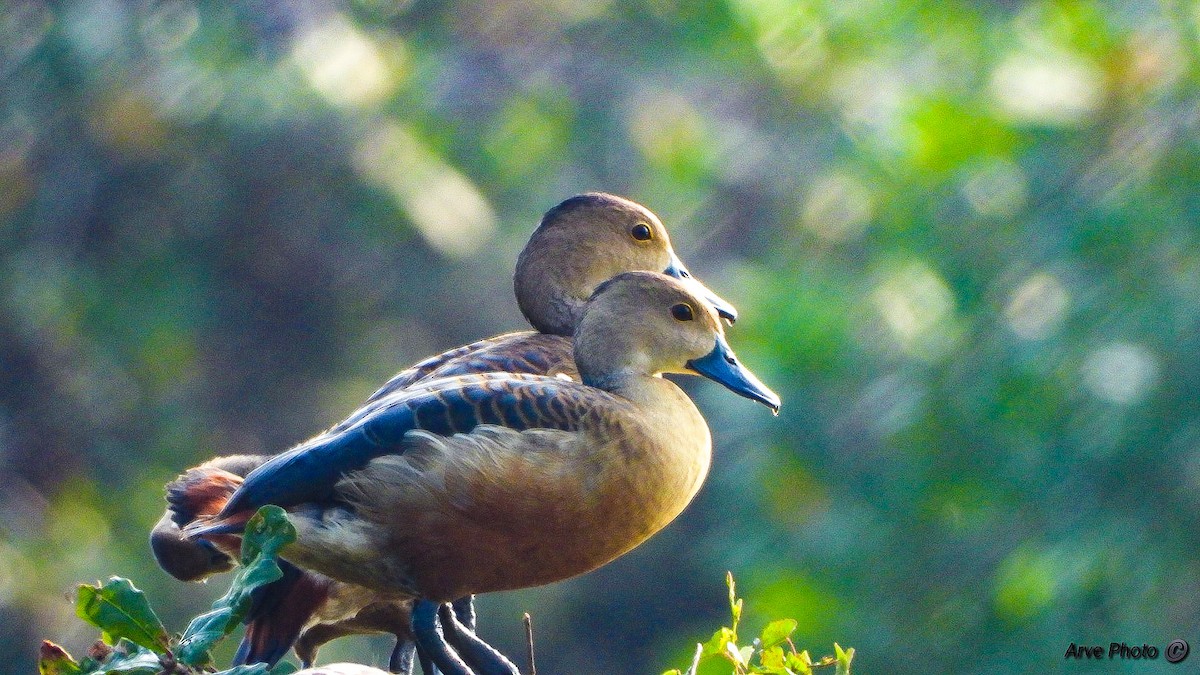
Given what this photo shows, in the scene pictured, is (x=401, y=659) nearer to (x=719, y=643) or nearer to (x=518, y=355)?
(x=518, y=355)

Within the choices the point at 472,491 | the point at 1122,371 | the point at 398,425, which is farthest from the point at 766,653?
the point at 1122,371

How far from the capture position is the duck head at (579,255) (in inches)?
108

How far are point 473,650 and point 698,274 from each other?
5.81m

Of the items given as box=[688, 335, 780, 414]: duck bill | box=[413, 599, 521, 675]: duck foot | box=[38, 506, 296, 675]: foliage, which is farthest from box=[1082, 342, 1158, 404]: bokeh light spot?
box=[38, 506, 296, 675]: foliage

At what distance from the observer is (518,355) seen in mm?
2434

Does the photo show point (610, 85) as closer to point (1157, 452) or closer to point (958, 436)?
point (958, 436)

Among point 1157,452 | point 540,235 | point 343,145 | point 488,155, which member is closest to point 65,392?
point 343,145

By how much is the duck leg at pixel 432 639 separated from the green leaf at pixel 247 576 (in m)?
0.27

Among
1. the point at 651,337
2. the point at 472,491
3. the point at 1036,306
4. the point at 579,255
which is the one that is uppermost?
the point at 1036,306

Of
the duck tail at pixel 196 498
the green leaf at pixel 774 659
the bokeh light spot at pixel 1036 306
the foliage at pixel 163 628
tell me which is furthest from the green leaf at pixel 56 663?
the bokeh light spot at pixel 1036 306

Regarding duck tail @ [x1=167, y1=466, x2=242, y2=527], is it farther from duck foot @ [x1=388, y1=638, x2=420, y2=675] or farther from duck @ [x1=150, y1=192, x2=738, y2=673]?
duck foot @ [x1=388, y1=638, x2=420, y2=675]

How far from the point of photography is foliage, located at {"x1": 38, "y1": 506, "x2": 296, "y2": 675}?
174cm

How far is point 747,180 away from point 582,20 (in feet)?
4.03

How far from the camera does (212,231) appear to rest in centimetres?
750
